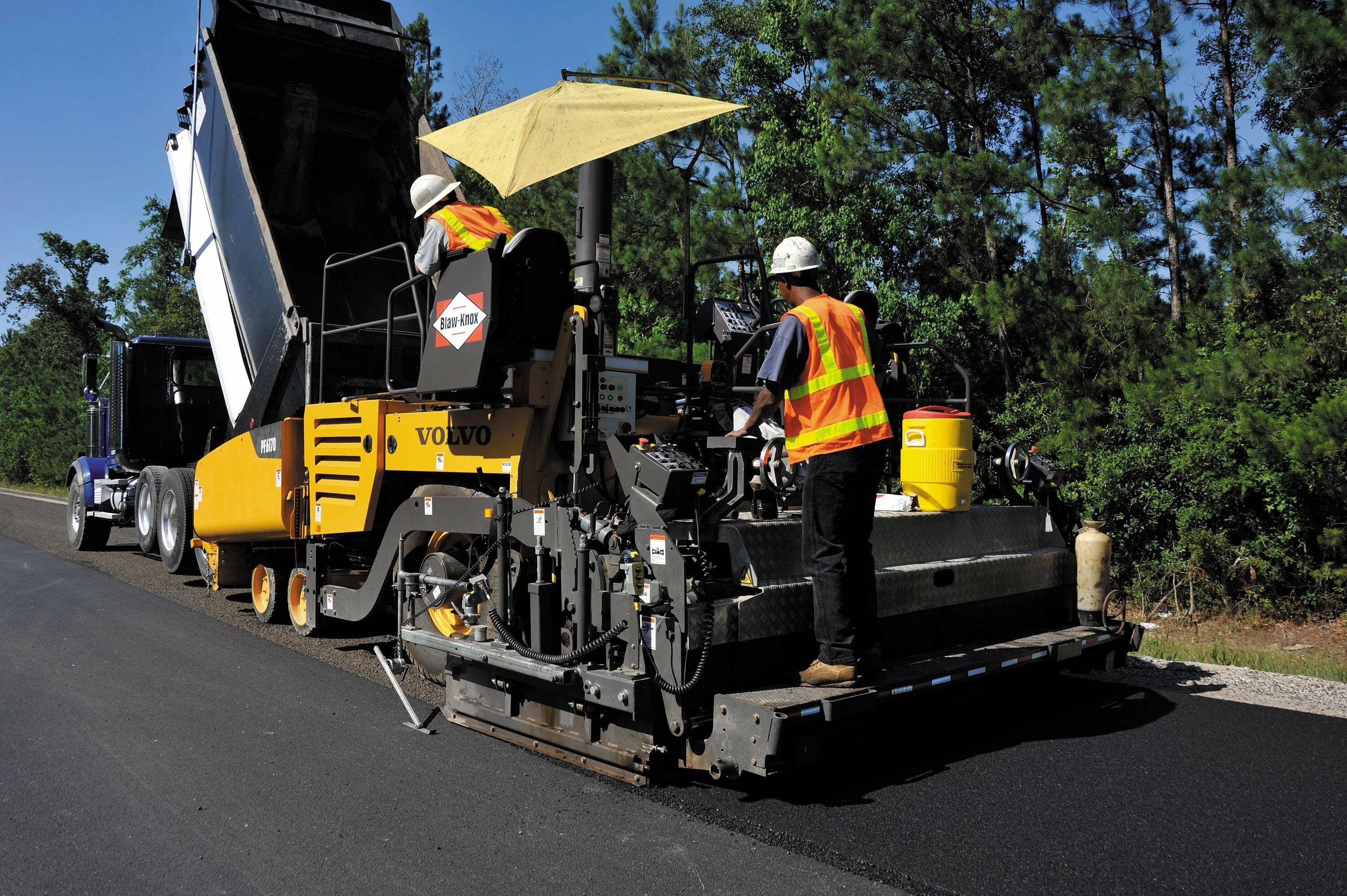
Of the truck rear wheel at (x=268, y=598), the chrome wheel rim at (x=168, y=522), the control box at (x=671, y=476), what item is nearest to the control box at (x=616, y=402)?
the control box at (x=671, y=476)

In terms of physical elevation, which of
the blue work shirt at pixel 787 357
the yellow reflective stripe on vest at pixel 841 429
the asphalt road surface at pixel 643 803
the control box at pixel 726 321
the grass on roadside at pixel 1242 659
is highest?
the control box at pixel 726 321

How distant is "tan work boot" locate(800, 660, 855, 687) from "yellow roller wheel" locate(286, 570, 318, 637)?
3981 mm

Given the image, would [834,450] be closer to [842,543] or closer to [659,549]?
[842,543]

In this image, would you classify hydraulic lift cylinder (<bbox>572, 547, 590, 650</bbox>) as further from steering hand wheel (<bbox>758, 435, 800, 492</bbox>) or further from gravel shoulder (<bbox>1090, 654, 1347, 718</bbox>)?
gravel shoulder (<bbox>1090, 654, 1347, 718</bbox>)

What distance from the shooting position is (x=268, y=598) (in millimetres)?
7523

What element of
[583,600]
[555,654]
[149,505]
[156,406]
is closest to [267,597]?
[149,505]

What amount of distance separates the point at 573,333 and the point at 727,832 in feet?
7.47

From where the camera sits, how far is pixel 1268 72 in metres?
9.10

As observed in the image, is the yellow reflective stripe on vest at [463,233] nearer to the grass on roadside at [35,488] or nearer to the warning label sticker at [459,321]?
the warning label sticker at [459,321]

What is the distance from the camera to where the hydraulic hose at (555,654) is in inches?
157

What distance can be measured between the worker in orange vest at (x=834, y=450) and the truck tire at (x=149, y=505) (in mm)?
7986

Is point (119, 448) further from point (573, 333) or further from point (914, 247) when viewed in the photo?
point (914, 247)

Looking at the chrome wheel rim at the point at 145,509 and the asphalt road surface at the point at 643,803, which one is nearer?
the asphalt road surface at the point at 643,803

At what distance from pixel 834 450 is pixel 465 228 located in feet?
7.45
